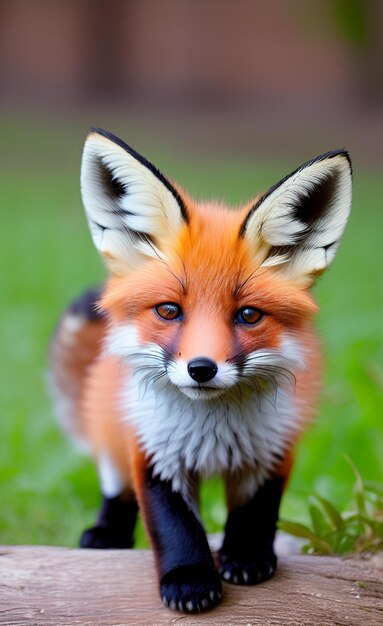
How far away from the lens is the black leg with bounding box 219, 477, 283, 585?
124 inches

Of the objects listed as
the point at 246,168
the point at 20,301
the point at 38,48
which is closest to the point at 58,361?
the point at 20,301

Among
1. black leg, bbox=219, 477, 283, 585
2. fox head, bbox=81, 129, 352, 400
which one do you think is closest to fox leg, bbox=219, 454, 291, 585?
black leg, bbox=219, 477, 283, 585

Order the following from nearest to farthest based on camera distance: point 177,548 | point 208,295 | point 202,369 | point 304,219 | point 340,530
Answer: point 202,369
point 208,295
point 304,219
point 177,548
point 340,530

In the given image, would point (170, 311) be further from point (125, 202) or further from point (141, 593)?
point (141, 593)

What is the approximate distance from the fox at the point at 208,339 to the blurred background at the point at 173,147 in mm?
557

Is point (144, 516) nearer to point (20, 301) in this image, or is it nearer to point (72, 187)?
point (20, 301)

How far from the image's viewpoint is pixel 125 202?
9.57ft

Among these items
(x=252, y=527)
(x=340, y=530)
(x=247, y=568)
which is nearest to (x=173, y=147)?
(x=340, y=530)

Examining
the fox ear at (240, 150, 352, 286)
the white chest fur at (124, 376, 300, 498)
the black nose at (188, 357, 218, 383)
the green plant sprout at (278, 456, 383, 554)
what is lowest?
the green plant sprout at (278, 456, 383, 554)

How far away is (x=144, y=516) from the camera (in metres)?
3.11

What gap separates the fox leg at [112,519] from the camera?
3.79m

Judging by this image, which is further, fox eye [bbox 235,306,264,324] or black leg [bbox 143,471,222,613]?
black leg [bbox 143,471,222,613]

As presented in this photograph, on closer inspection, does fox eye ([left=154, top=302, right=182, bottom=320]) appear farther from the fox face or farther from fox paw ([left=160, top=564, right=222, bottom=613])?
fox paw ([left=160, top=564, right=222, bottom=613])

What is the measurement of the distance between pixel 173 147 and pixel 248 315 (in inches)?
575
